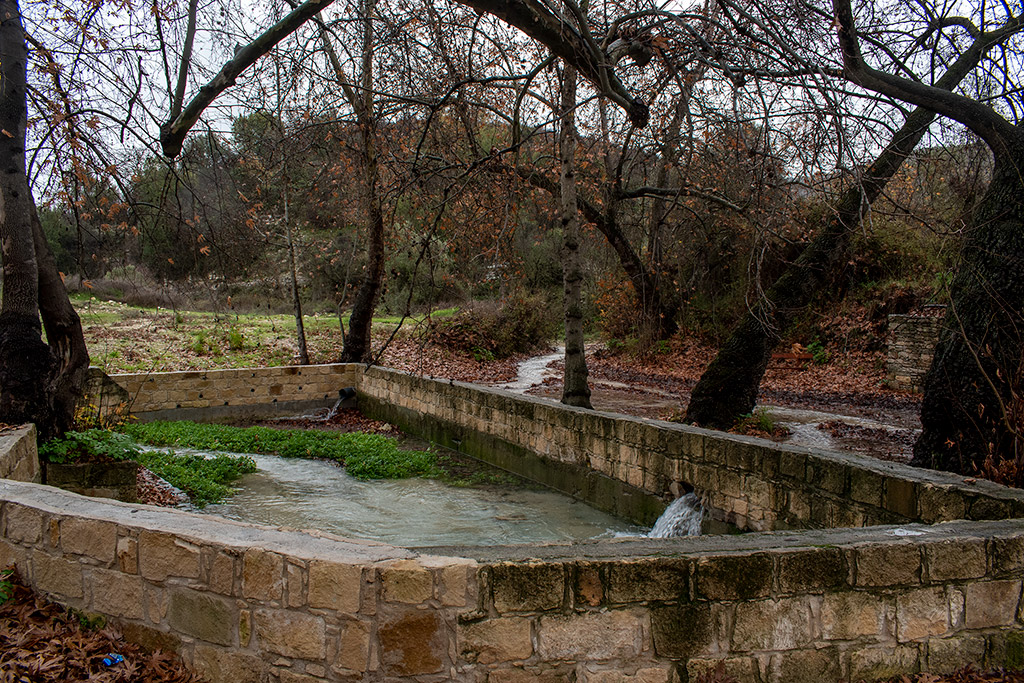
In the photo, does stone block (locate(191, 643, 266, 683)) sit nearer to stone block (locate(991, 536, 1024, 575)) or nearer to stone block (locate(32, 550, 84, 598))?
stone block (locate(32, 550, 84, 598))

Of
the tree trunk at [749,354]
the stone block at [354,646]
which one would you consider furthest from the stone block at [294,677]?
the tree trunk at [749,354]

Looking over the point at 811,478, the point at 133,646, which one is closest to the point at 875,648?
the point at 811,478

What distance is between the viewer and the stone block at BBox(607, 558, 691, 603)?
9.71 feet

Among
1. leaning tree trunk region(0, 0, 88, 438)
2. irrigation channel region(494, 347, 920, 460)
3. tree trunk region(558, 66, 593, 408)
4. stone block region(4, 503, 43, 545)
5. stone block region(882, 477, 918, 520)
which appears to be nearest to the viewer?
stone block region(4, 503, 43, 545)

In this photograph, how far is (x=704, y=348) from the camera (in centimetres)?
1798

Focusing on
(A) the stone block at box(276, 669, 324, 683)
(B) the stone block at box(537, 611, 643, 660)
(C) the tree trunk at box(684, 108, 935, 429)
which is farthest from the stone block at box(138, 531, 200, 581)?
(C) the tree trunk at box(684, 108, 935, 429)

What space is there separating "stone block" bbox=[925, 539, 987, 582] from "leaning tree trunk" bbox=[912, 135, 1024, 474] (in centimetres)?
218

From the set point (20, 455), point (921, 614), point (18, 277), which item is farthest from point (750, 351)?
point (18, 277)

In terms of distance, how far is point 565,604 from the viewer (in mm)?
2941

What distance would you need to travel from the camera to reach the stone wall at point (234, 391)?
479 inches

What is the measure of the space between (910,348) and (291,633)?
1365 cm

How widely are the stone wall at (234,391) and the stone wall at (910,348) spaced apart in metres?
11.1

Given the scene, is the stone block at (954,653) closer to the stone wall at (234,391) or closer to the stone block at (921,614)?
the stone block at (921,614)

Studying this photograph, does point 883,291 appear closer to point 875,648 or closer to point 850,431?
point 850,431
